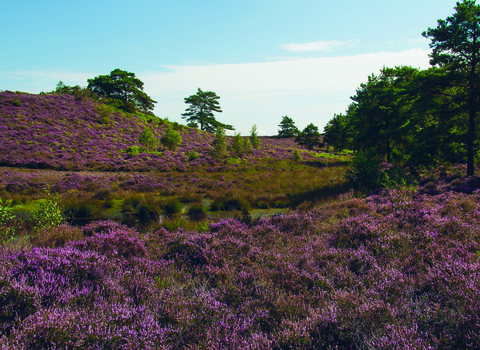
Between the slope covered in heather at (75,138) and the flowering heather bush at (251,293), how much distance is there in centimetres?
2354

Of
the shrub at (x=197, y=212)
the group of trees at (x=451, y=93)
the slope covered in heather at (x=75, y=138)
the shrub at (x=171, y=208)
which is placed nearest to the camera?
the shrub at (x=197, y=212)

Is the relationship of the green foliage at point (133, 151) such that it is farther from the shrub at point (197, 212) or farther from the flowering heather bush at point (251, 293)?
the flowering heather bush at point (251, 293)

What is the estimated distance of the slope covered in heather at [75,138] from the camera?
2531 centimetres

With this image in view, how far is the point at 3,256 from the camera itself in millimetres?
3715

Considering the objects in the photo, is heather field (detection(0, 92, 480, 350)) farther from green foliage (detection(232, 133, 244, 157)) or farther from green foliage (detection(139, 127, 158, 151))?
green foliage (detection(232, 133, 244, 157))

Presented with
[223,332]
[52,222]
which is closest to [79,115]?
[52,222]

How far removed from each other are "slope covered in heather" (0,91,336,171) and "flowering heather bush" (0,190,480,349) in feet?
77.2

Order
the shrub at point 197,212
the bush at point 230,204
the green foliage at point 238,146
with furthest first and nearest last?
1. the green foliage at point 238,146
2. the bush at point 230,204
3. the shrub at point 197,212

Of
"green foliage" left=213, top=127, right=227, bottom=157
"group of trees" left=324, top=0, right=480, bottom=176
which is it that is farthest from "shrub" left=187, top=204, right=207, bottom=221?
"green foliage" left=213, top=127, right=227, bottom=157

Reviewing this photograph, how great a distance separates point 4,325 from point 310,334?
313 centimetres

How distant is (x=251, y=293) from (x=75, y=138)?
1465 inches

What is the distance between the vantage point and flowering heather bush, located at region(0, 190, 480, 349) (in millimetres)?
2424

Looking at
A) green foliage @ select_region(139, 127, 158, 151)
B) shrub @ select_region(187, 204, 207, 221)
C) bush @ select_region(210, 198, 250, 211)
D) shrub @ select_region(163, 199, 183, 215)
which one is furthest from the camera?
green foliage @ select_region(139, 127, 158, 151)

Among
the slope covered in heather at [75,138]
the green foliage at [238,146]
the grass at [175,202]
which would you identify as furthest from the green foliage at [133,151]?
the green foliage at [238,146]
